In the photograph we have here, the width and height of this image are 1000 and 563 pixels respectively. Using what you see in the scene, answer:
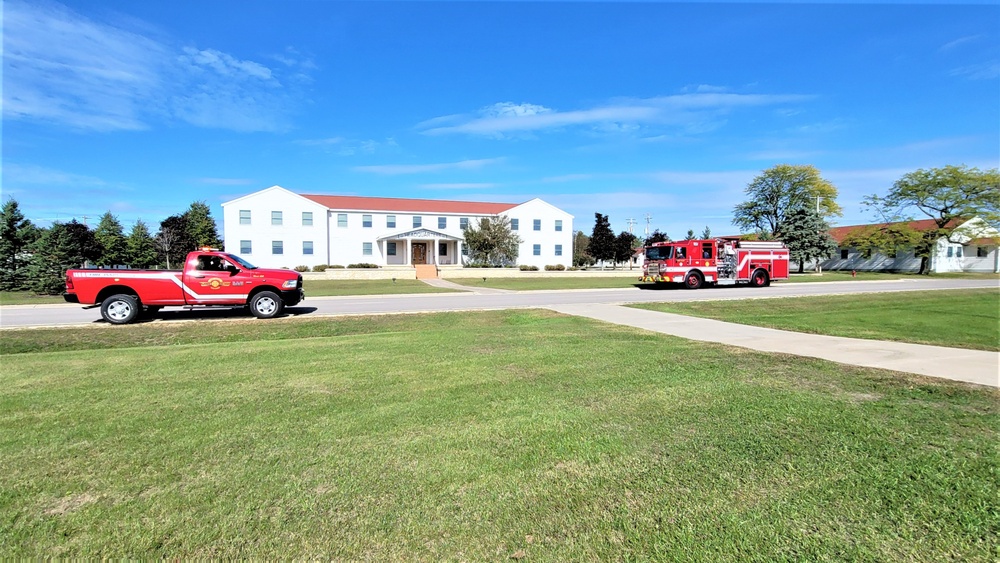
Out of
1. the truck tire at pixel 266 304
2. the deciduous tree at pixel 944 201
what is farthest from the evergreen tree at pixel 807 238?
the truck tire at pixel 266 304

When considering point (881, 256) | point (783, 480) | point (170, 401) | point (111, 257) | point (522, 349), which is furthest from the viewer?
point (881, 256)

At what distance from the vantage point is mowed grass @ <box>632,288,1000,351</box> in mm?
10016

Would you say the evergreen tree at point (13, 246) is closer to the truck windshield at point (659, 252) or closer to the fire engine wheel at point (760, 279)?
the truck windshield at point (659, 252)

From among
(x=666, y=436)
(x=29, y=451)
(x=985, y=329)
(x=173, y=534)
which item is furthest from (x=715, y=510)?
(x=985, y=329)

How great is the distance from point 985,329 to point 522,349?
11461 mm

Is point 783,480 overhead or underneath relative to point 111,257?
underneath

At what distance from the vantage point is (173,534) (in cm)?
263

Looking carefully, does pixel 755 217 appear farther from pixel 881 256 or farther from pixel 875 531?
pixel 875 531

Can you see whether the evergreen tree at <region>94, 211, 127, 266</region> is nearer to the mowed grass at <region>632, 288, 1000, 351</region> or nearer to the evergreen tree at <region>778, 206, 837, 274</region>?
the mowed grass at <region>632, 288, 1000, 351</region>

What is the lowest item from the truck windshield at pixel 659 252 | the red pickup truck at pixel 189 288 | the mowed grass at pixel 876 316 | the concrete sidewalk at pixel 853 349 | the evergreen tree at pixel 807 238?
the mowed grass at pixel 876 316

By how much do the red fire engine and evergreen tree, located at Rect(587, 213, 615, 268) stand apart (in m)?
26.8

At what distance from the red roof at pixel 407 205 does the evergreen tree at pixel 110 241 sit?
17.4 meters

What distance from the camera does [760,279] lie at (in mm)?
29547

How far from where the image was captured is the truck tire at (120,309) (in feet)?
43.5
